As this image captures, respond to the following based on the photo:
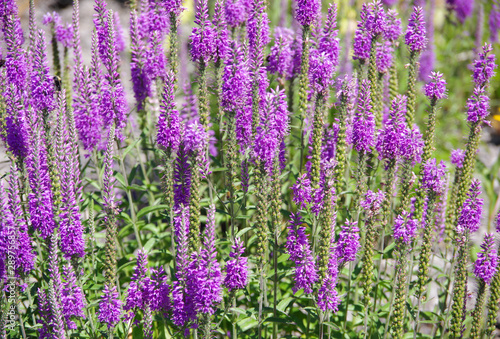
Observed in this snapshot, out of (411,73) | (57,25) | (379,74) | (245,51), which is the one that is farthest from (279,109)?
(57,25)

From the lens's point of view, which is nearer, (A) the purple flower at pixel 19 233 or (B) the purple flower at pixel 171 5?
(A) the purple flower at pixel 19 233

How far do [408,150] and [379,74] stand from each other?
5.78 feet

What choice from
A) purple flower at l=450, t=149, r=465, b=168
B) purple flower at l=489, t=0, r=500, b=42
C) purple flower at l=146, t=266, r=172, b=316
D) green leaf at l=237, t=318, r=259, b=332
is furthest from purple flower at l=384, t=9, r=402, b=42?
purple flower at l=489, t=0, r=500, b=42

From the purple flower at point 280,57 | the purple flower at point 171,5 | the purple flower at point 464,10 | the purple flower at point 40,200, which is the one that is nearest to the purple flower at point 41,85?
the purple flower at point 40,200

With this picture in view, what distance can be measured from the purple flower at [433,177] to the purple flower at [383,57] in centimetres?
161

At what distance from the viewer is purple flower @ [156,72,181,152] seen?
4781 millimetres

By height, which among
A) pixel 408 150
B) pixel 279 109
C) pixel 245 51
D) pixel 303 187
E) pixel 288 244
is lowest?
pixel 288 244

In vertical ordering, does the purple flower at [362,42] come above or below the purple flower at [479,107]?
above

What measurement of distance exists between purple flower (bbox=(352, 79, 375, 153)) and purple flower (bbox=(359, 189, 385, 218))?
18.3 inches

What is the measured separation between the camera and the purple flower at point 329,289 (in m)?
4.61

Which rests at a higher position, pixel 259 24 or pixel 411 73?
pixel 259 24

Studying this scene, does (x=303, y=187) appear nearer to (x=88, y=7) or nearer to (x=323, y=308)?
(x=323, y=308)

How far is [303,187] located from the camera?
4926 mm

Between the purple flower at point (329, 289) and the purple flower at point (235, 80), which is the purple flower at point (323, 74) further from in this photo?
the purple flower at point (329, 289)
